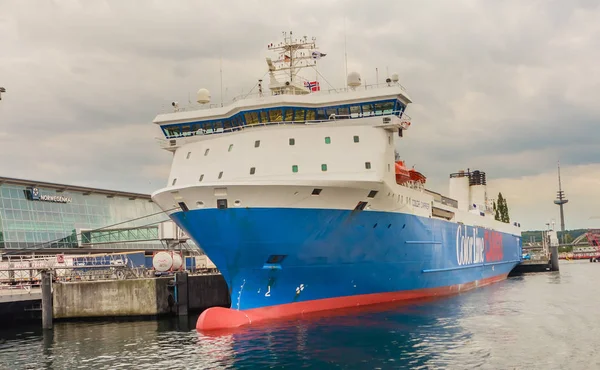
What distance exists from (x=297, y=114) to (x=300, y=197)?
537 cm

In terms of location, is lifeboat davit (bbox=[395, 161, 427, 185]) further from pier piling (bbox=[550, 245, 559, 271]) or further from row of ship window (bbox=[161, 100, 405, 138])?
pier piling (bbox=[550, 245, 559, 271])

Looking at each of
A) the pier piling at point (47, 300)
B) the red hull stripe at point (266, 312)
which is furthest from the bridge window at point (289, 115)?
the pier piling at point (47, 300)

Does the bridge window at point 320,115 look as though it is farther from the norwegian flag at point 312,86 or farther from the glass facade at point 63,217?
the glass facade at point 63,217

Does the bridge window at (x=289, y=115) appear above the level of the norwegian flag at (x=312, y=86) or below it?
below

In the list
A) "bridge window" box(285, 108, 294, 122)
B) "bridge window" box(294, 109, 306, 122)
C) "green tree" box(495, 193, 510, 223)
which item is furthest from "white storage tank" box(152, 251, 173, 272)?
"green tree" box(495, 193, 510, 223)

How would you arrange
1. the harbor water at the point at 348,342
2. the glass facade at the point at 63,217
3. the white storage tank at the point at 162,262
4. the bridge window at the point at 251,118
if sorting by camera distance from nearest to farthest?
the harbor water at the point at 348,342 → the bridge window at the point at 251,118 → the white storage tank at the point at 162,262 → the glass facade at the point at 63,217

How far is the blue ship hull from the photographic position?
23938mm

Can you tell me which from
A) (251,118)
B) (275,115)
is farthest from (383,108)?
(251,118)

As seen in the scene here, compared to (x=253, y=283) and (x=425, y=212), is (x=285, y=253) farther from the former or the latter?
(x=425, y=212)

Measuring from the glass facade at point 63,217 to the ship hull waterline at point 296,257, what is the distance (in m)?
17.1

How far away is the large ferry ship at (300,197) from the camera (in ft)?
78.8

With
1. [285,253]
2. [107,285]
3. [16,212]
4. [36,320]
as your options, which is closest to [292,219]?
[285,253]

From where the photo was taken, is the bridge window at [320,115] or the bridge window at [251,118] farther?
the bridge window at [320,115]

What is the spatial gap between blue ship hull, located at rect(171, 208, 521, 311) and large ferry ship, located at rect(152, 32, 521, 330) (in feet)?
0.14
